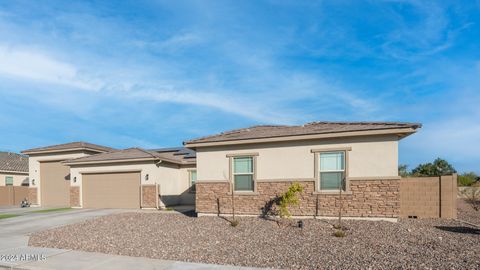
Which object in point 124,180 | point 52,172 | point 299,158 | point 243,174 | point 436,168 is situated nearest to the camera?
point 299,158

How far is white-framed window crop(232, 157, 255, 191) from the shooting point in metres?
13.4

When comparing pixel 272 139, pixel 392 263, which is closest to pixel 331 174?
pixel 272 139

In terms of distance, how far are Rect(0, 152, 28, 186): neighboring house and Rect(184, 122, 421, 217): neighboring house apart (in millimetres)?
23172

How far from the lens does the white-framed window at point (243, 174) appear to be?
13352mm

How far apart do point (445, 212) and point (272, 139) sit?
320 inches

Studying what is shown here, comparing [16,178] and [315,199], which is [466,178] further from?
[16,178]

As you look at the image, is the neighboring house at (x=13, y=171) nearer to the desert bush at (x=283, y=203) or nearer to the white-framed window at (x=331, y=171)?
the desert bush at (x=283, y=203)

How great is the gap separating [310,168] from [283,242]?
4212mm

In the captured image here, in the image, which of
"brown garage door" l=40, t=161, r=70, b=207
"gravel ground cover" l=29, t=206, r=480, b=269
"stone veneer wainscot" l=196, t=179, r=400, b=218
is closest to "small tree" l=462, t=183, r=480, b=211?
"gravel ground cover" l=29, t=206, r=480, b=269

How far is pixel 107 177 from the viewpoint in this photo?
65.8 ft

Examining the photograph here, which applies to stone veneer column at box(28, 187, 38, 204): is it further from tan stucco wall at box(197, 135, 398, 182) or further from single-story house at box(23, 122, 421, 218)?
tan stucco wall at box(197, 135, 398, 182)

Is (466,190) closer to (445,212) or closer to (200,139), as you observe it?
(445,212)

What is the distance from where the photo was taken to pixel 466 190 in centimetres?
1920

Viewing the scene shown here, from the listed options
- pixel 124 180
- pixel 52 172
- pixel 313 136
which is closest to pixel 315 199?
pixel 313 136
